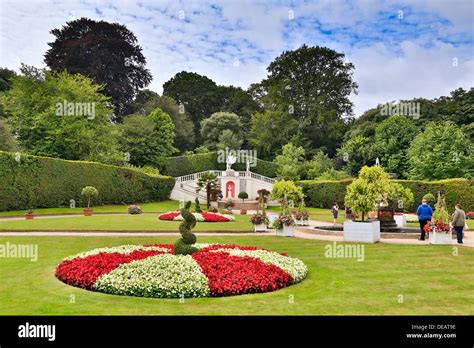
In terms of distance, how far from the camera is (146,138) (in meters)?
54.3

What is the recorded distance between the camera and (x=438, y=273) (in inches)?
483

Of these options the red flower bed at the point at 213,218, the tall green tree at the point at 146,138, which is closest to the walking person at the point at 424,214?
the red flower bed at the point at 213,218

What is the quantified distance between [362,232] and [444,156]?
110ft

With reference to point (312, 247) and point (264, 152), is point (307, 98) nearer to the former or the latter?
point (264, 152)

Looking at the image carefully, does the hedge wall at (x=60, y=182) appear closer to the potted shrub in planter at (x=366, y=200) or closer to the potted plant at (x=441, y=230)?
the potted shrub in planter at (x=366, y=200)

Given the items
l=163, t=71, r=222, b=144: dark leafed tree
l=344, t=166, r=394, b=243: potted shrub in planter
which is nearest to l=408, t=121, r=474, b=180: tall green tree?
l=344, t=166, r=394, b=243: potted shrub in planter

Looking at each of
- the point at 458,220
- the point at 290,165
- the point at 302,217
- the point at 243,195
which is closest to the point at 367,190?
the point at 458,220

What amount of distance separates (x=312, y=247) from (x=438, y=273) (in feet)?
19.7

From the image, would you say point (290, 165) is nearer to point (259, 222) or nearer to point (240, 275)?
point (259, 222)

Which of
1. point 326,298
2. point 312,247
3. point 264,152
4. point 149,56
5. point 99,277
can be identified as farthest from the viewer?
point 264,152

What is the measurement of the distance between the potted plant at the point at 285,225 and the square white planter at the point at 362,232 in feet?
9.56

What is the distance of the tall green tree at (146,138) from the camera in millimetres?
53875
